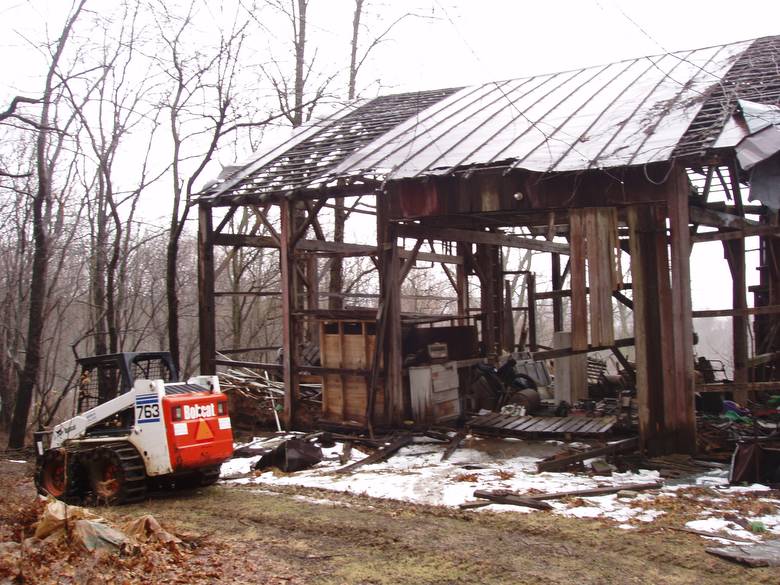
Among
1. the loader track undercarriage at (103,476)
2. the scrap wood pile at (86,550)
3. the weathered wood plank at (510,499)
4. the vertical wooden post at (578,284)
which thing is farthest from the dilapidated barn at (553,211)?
the scrap wood pile at (86,550)

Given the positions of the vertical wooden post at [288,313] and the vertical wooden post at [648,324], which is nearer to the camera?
the vertical wooden post at [648,324]

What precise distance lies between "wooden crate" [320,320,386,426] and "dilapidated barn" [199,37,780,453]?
0.03m

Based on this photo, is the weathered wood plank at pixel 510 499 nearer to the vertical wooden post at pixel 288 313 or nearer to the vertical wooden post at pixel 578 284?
the vertical wooden post at pixel 578 284

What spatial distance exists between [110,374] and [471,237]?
7.49 metres

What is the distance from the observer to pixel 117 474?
9141 millimetres

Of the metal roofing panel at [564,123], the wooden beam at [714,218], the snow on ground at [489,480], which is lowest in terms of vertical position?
the snow on ground at [489,480]

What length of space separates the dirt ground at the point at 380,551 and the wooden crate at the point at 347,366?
4738 mm

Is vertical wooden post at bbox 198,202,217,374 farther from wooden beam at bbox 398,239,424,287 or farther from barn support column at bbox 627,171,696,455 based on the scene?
barn support column at bbox 627,171,696,455

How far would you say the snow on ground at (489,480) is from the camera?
797cm

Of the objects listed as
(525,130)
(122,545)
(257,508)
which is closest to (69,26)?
(525,130)

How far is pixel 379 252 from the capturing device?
1330cm

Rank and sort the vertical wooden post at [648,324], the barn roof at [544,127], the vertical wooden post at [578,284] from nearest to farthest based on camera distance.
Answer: the vertical wooden post at [648,324]
the vertical wooden post at [578,284]
the barn roof at [544,127]

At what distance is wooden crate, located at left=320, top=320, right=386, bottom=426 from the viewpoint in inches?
530

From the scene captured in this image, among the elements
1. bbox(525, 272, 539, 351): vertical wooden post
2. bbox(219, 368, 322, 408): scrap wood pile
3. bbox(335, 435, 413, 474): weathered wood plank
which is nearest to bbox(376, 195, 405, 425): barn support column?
bbox(335, 435, 413, 474): weathered wood plank
